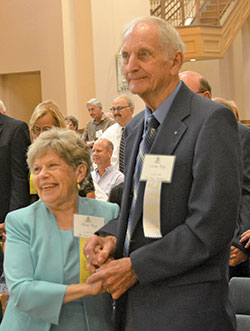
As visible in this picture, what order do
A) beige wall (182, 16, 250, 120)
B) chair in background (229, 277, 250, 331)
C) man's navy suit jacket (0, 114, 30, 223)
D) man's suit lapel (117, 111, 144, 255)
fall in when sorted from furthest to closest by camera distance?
beige wall (182, 16, 250, 120), man's navy suit jacket (0, 114, 30, 223), chair in background (229, 277, 250, 331), man's suit lapel (117, 111, 144, 255)

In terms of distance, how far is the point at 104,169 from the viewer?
5809mm

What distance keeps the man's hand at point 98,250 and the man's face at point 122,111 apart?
5.09 meters

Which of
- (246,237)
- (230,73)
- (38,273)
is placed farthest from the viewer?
(230,73)

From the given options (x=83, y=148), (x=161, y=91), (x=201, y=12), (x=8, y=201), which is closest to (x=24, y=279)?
(x=83, y=148)

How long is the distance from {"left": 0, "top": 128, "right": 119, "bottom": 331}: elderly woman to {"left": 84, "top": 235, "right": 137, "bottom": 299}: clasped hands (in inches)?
7.6

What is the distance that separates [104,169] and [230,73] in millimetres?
11763

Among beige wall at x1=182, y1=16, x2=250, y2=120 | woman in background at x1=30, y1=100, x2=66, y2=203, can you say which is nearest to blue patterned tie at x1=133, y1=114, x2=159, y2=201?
woman in background at x1=30, y1=100, x2=66, y2=203

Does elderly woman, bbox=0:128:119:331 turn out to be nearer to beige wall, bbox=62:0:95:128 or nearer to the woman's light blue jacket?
the woman's light blue jacket

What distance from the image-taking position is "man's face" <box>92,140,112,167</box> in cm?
579

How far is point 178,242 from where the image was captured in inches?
71.2

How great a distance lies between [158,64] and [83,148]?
0.69m

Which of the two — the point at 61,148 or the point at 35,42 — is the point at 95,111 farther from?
the point at 61,148

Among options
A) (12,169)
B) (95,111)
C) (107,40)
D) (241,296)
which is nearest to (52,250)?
(241,296)

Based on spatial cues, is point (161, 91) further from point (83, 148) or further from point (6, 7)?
point (6, 7)
